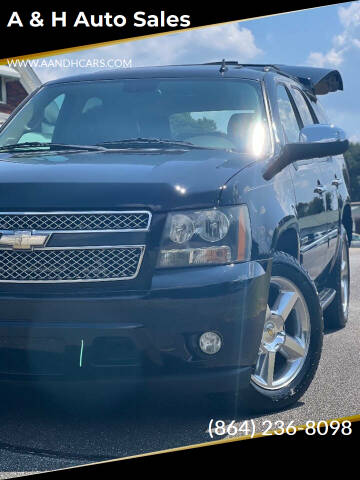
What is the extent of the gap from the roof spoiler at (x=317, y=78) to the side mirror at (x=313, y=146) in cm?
149

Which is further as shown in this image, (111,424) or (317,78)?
(317,78)

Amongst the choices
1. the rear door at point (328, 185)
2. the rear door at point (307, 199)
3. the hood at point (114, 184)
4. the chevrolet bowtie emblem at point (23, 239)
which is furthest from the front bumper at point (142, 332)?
the rear door at point (328, 185)

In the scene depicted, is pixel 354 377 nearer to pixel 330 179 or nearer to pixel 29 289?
pixel 330 179

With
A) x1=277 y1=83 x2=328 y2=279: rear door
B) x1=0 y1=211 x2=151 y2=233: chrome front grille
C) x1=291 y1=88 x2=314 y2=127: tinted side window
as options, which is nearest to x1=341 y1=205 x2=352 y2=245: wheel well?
x1=291 y1=88 x2=314 y2=127: tinted side window

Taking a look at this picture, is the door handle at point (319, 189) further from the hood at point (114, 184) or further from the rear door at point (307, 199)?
the hood at point (114, 184)

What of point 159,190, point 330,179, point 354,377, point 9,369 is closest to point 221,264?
point 159,190

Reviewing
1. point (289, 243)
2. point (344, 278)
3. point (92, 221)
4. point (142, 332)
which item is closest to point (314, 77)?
point (344, 278)

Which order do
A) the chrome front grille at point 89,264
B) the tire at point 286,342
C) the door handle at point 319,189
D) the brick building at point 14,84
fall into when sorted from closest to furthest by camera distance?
the chrome front grille at point 89,264, the tire at point 286,342, the door handle at point 319,189, the brick building at point 14,84

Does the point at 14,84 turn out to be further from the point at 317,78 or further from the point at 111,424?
the point at 111,424

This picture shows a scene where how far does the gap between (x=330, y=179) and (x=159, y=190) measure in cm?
308

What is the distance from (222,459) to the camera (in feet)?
12.6

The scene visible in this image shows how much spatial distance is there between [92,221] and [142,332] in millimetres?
566

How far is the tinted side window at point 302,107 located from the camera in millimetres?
6689

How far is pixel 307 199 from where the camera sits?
19.1ft
